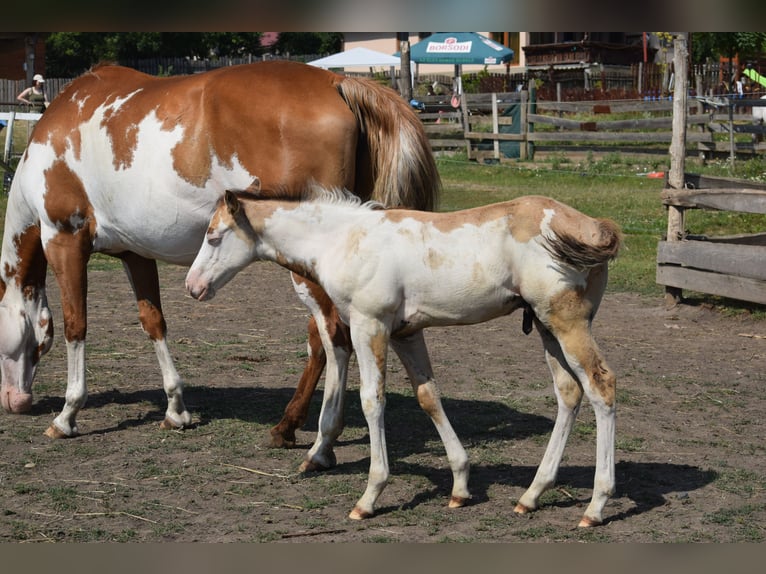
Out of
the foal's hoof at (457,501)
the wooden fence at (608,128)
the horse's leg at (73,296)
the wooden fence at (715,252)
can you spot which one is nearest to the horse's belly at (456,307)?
the foal's hoof at (457,501)

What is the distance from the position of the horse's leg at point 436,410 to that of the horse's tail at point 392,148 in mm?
927

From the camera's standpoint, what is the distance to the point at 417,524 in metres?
4.14

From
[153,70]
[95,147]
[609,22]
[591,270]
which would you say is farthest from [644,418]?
[153,70]

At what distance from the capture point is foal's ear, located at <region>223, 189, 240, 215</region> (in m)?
4.32

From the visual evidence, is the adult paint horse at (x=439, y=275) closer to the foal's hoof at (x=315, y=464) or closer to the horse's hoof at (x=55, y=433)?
the foal's hoof at (x=315, y=464)

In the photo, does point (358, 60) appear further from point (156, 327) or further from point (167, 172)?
point (167, 172)

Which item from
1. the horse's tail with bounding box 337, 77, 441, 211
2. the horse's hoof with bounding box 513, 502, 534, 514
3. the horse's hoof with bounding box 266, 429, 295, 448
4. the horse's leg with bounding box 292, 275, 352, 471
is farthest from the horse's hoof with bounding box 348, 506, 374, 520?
the horse's tail with bounding box 337, 77, 441, 211

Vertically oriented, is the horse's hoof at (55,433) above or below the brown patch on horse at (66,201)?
below

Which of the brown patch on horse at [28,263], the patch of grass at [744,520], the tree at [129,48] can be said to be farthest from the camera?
the tree at [129,48]

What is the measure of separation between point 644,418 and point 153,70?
42916mm

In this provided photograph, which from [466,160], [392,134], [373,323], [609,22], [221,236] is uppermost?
[609,22]

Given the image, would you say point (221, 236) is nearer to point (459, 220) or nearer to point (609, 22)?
point (459, 220)

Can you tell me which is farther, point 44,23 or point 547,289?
point 547,289

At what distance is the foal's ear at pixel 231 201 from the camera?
4324mm
